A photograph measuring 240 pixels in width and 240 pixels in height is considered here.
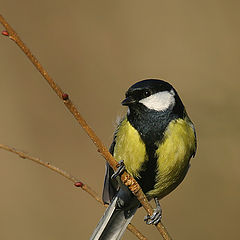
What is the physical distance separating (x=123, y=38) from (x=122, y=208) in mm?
2167

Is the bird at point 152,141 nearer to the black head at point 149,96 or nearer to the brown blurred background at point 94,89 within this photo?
the black head at point 149,96

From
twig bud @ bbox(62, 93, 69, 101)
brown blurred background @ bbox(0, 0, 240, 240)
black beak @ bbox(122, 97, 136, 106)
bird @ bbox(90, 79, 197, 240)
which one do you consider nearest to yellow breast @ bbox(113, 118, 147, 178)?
bird @ bbox(90, 79, 197, 240)

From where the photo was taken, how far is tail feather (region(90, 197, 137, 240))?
8.24 feet

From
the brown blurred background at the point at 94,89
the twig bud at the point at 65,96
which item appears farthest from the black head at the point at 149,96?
the brown blurred background at the point at 94,89

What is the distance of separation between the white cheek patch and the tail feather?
61cm

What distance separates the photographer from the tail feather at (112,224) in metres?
2.51

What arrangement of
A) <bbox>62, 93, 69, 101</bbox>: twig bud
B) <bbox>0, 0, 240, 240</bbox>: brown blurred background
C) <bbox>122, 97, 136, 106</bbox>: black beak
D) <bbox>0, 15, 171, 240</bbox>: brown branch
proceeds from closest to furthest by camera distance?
<bbox>0, 15, 171, 240</bbox>: brown branch → <bbox>62, 93, 69, 101</bbox>: twig bud → <bbox>122, 97, 136, 106</bbox>: black beak → <bbox>0, 0, 240, 240</bbox>: brown blurred background

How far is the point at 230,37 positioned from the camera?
171 inches

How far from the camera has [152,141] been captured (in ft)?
7.96

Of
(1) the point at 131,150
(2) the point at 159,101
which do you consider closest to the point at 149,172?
(1) the point at 131,150

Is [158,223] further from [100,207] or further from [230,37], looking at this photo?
[230,37]

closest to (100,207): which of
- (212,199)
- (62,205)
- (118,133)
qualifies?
(62,205)

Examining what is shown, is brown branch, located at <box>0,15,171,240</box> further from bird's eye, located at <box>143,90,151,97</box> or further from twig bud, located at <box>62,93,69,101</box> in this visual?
bird's eye, located at <box>143,90,151,97</box>

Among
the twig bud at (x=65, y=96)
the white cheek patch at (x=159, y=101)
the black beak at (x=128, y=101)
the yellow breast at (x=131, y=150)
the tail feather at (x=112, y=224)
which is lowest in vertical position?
the tail feather at (x=112, y=224)
